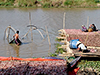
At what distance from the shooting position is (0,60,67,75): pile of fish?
5.30 meters

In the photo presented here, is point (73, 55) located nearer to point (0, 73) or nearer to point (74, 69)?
point (74, 69)

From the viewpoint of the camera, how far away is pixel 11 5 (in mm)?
30469

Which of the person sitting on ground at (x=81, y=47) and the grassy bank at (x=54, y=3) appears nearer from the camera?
the person sitting on ground at (x=81, y=47)

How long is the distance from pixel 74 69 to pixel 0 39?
6891 mm

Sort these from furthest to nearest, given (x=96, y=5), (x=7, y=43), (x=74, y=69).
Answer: (x=96, y=5) < (x=7, y=43) < (x=74, y=69)

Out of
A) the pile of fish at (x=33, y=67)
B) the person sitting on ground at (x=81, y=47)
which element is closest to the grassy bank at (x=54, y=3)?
the person sitting on ground at (x=81, y=47)

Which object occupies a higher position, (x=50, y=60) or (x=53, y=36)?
(x=53, y=36)

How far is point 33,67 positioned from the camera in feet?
Answer: 18.5

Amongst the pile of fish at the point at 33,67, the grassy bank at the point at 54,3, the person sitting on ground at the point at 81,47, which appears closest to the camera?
the pile of fish at the point at 33,67

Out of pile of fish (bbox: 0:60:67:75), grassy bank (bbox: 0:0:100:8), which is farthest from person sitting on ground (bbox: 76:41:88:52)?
grassy bank (bbox: 0:0:100:8)

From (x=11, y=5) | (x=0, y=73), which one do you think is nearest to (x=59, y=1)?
(x=11, y=5)

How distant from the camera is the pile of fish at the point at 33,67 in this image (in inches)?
209

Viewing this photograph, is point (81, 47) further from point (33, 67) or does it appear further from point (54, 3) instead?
point (54, 3)

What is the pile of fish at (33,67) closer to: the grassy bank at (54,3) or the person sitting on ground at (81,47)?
the person sitting on ground at (81,47)
